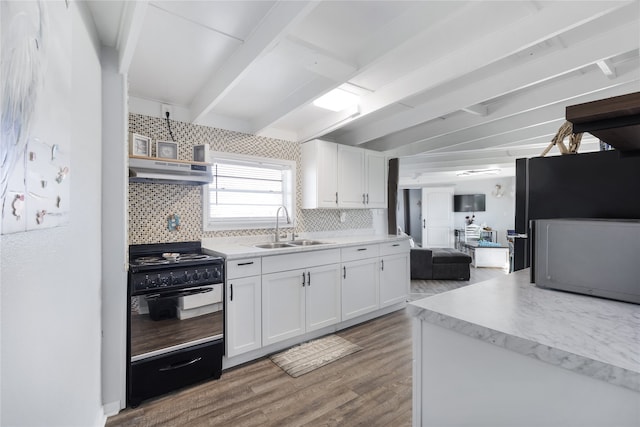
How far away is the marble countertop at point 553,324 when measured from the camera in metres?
0.63

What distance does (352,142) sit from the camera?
4.16m

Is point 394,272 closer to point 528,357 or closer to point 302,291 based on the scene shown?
point 302,291

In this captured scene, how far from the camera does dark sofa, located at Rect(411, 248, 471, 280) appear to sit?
569 cm

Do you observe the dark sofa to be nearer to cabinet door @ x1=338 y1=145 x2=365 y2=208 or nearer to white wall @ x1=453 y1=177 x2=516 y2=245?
cabinet door @ x1=338 y1=145 x2=365 y2=208

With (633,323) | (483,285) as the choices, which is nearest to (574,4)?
(483,285)

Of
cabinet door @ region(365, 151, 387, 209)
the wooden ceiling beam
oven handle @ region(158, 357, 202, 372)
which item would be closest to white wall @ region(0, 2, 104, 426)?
oven handle @ region(158, 357, 202, 372)

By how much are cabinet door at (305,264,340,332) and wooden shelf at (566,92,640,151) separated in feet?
8.09

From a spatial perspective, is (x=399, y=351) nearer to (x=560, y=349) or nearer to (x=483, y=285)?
(x=483, y=285)

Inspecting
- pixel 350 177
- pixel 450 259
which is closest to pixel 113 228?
pixel 350 177

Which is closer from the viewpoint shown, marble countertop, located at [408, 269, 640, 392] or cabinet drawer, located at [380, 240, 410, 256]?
marble countertop, located at [408, 269, 640, 392]

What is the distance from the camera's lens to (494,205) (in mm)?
9273

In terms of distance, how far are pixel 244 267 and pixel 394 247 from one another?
2069 millimetres

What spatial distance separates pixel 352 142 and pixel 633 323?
11.9 ft

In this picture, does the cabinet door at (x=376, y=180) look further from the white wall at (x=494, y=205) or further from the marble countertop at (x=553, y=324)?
the white wall at (x=494, y=205)
